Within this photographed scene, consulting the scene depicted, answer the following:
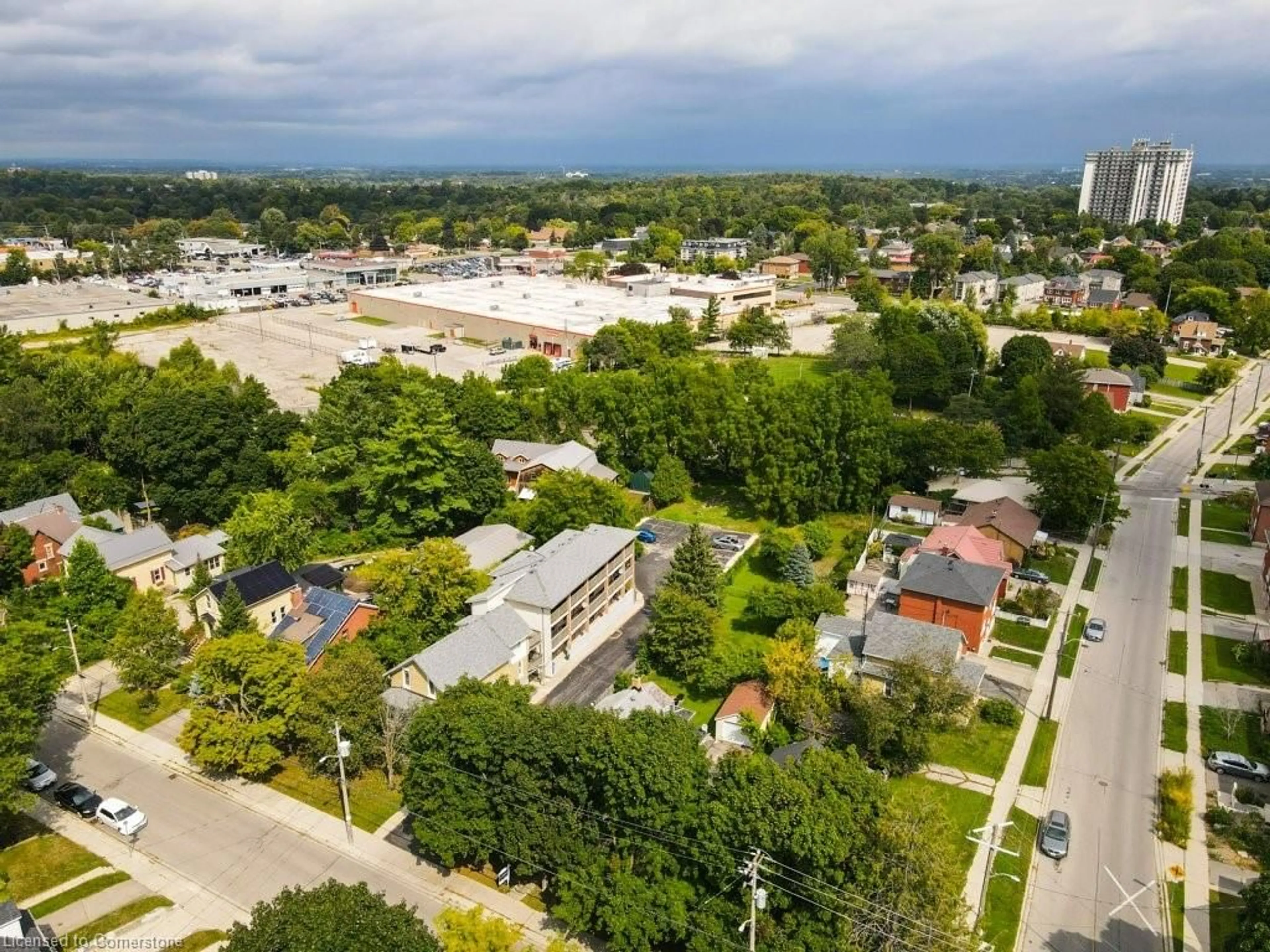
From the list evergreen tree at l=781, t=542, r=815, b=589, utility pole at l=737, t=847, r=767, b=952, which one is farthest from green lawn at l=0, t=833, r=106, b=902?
evergreen tree at l=781, t=542, r=815, b=589

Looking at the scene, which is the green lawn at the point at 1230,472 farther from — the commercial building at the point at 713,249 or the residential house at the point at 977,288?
the commercial building at the point at 713,249

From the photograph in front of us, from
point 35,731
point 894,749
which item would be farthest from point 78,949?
point 894,749

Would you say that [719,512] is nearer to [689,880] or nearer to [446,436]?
[446,436]

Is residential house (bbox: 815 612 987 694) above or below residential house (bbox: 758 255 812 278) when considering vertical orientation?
below

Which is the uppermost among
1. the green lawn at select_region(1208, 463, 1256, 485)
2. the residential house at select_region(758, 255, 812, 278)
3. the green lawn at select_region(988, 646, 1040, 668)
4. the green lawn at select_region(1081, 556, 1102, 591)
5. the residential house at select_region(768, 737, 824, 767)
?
the residential house at select_region(758, 255, 812, 278)

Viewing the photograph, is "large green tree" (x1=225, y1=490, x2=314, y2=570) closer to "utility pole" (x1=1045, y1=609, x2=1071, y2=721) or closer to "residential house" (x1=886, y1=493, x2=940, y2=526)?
"residential house" (x1=886, y1=493, x2=940, y2=526)

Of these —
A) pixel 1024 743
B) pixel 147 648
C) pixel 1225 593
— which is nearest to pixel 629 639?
pixel 1024 743
